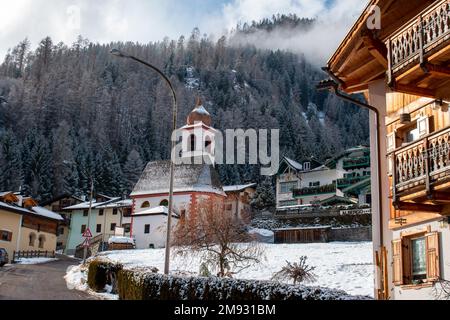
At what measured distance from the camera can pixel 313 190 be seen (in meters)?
79.8

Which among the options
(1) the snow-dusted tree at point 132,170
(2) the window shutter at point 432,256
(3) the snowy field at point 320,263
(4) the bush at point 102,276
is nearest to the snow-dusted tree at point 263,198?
(3) the snowy field at point 320,263

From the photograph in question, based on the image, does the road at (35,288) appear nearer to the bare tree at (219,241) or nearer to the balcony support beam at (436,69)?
the bare tree at (219,241)

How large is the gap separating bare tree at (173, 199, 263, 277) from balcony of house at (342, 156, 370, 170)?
45783 millimetres

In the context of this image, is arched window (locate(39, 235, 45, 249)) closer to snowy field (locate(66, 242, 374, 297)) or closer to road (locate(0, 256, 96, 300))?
snowy field (locate(66, 242, 374, 297))

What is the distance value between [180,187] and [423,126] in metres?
57.0

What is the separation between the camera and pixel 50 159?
12125 cm

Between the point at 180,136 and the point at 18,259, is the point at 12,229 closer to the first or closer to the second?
the point at 18,259

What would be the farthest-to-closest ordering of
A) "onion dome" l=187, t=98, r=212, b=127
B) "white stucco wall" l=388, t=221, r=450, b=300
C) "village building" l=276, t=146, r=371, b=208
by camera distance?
1. "onion dome" l=187, t=98, r=212, b=127
2. "village building" l=276, t=146, r=371, b=208
3. "white stucco wall" l=388, t=221, r=450, b=300

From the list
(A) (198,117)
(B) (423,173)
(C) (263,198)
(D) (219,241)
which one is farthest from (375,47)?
(C) (263,198)

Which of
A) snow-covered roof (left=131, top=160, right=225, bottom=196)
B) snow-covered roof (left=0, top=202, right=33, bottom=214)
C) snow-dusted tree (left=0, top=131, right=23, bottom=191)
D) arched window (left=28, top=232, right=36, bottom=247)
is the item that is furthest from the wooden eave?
snow-dusted tree (left=0, top=131, right=23, bottom=191)

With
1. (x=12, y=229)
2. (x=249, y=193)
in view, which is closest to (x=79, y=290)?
(x=12, y=229)

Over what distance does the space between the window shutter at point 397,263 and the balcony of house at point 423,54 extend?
4.30 metres

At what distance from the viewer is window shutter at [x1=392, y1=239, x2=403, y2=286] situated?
1596cm

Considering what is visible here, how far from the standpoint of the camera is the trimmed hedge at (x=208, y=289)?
13.4 metres
